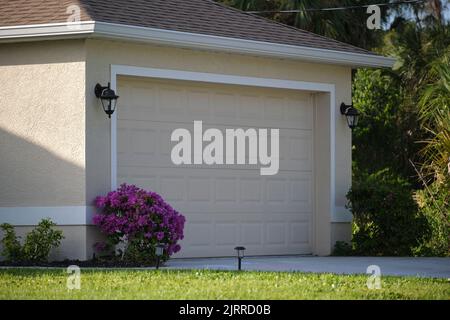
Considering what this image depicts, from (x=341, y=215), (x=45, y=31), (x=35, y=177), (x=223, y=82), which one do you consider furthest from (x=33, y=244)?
(x=341, y=215)

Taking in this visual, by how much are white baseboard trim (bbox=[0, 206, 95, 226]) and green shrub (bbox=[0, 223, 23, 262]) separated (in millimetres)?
462

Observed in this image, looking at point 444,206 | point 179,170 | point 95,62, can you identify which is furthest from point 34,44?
point 444,206

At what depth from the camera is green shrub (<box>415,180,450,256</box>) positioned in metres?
16.9

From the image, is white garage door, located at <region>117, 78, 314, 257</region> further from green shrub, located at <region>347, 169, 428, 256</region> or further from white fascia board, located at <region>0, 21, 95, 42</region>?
white fascia board, located at <region>0, 21, 95, 42</region>

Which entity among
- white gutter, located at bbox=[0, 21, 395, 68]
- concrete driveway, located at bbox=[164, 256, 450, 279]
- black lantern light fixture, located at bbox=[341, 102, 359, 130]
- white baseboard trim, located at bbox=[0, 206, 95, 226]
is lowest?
concrete driveway, located at bbox=[164, 256, 450, 279]

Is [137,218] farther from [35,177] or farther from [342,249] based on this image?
[342,249]

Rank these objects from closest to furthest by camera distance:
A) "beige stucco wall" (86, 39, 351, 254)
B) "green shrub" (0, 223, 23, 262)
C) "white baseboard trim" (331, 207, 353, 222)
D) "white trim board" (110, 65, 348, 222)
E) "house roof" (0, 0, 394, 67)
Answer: "green shrub" (0, 223, 23, 262) → "beige stucco wall" (86, 39, 351, 254) → "white trim board" (110, 65, 348, 222) → "house roof" (0, 0, 394, 67) → "white baseboard trim" (331, 207, 353, 222)

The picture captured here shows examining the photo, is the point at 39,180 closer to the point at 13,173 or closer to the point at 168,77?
the point at 13,173

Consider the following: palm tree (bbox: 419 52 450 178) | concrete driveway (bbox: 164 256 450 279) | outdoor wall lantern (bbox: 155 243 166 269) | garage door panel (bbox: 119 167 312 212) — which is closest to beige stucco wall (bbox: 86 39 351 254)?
garage door panel (bbox: 119 167 312 212)

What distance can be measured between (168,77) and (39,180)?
2.48 m

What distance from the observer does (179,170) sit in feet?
51.5

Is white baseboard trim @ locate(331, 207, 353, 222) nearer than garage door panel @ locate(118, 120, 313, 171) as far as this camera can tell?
No

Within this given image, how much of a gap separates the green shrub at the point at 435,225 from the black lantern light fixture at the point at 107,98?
5.58m
